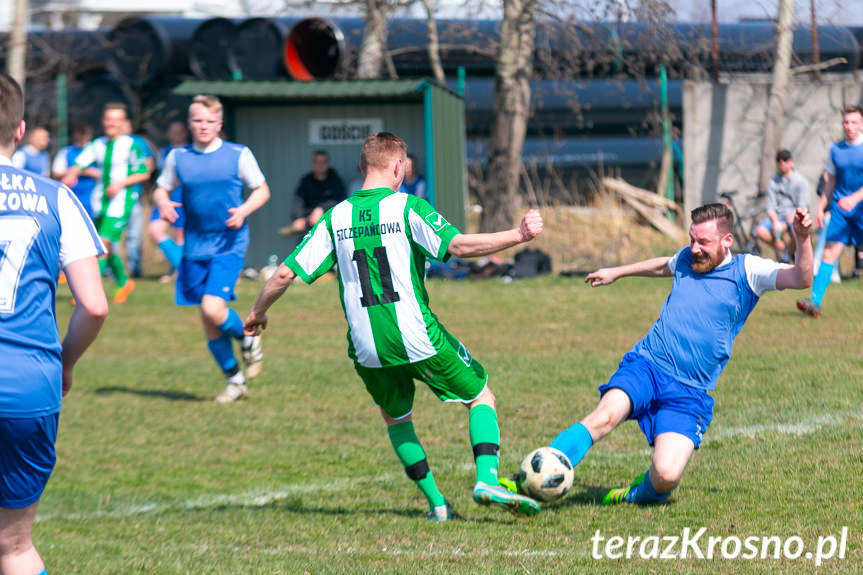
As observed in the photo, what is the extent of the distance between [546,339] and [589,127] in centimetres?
1177

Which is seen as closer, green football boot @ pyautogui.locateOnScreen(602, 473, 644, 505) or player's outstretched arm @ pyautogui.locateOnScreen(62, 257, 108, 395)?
player's outstretched arm @ pyautogui.locateOnScreen(62, 257, 108, 395)

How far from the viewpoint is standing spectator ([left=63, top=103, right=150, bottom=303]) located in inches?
566

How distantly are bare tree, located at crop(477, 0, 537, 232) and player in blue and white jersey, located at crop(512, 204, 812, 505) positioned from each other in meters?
12.8

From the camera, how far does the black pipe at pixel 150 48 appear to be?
2134cm

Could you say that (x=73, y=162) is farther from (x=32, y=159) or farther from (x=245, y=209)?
(x=245, y=209)

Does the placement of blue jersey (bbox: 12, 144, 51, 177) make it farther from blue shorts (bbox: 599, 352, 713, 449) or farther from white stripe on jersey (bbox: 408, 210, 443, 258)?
blue shorts (bbox: 599, 352, 713, 449)

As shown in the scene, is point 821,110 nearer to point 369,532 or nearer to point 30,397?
point 369,532

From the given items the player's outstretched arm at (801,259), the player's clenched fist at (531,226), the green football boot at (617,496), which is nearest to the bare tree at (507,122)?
the green football boot at (617,496)

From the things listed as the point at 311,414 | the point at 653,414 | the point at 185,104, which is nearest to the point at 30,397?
the point at 653,414

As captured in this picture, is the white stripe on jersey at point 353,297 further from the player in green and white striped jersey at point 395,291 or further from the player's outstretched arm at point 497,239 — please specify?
the player's outstretched arm at point 497,239

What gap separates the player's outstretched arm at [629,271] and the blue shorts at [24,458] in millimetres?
2941

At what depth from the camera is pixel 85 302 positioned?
3658 millimetres

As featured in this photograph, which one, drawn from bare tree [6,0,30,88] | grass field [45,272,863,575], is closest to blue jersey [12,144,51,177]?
bare tree [6,0,30,88]

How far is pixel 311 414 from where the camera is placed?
8.88m
